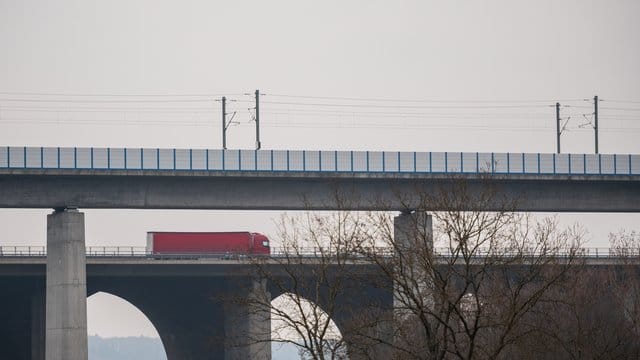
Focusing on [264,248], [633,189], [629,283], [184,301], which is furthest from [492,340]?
[184,301]

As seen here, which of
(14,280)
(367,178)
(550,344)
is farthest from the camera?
(14,280)

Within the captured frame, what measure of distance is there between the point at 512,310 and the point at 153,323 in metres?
99.6

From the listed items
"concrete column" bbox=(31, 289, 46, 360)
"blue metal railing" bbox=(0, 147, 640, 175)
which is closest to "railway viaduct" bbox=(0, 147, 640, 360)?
"blue metal railing" bbox=(0, 147, 640, 175)

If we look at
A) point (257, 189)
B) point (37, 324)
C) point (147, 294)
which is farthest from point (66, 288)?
point (147, 294)

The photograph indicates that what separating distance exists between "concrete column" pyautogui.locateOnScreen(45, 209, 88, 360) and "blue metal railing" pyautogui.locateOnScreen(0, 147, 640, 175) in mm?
4160

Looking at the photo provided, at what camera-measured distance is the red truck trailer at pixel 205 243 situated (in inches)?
4459

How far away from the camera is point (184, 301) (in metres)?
131

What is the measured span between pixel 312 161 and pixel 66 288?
61.3 ft

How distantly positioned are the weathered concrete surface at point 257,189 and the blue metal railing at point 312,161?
22.2 inches

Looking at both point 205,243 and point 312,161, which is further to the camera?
point 205,243

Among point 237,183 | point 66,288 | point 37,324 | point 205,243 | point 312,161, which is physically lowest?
point 37,324

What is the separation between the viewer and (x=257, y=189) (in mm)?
89125

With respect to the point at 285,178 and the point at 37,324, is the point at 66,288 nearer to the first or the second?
the point at 285,178

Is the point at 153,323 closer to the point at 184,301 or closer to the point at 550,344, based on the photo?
the point at 184,301
